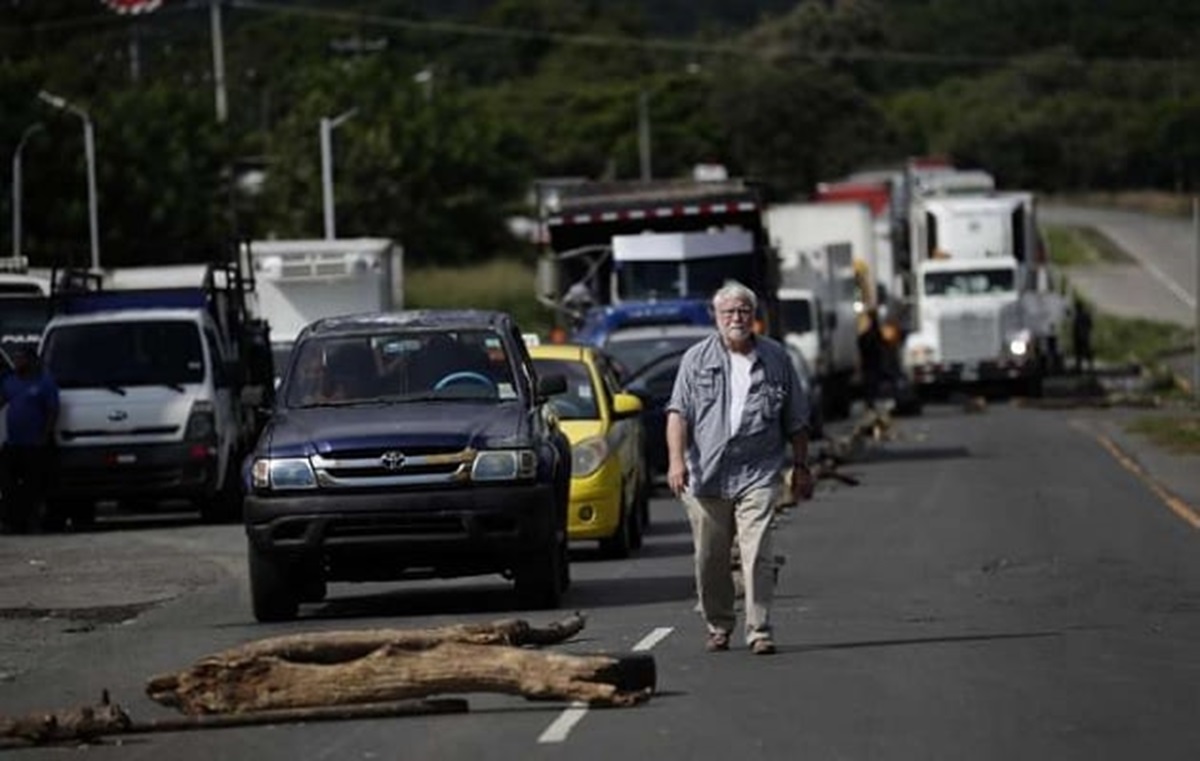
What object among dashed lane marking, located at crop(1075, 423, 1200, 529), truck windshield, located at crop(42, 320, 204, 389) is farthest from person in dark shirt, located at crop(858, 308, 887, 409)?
truck windshield, located at crop(42, 320, 204, 389)

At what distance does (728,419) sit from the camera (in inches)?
639

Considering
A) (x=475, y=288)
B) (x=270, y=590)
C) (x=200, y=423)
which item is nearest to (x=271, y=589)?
(x=270, y=590)

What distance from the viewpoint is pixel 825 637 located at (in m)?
17.0

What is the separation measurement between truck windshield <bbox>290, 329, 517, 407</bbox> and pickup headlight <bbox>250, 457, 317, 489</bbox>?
967 mm

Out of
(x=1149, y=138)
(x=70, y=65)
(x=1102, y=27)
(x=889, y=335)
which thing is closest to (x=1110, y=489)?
(x=889, y=335)

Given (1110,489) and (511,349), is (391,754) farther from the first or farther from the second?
(1110,489)

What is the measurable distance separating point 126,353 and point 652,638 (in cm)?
1405

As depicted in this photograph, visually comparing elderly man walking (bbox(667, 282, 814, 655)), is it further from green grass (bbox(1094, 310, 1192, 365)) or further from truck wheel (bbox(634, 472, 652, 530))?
green grass (bbox(1094, 310, 1192, 365))

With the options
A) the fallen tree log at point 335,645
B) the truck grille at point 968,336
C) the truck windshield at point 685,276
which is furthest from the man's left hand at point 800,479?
the truck grille at point 968,336

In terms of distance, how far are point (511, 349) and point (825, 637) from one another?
3623 mm

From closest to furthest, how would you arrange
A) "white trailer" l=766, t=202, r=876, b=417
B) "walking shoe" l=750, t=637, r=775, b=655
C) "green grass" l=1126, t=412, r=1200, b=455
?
1. "walking shoe" l=750, t=637, r=775, b=655
2. "green grass" l=1126, t=412, r=1200, b=455
3. "white trailer" l=766, t=202, r=876, b=417

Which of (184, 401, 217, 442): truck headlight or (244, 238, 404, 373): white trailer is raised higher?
(244, 238, 404, 373): white trailer

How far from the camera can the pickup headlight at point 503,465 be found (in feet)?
60.7

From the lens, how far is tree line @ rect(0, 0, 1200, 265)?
79.8m
